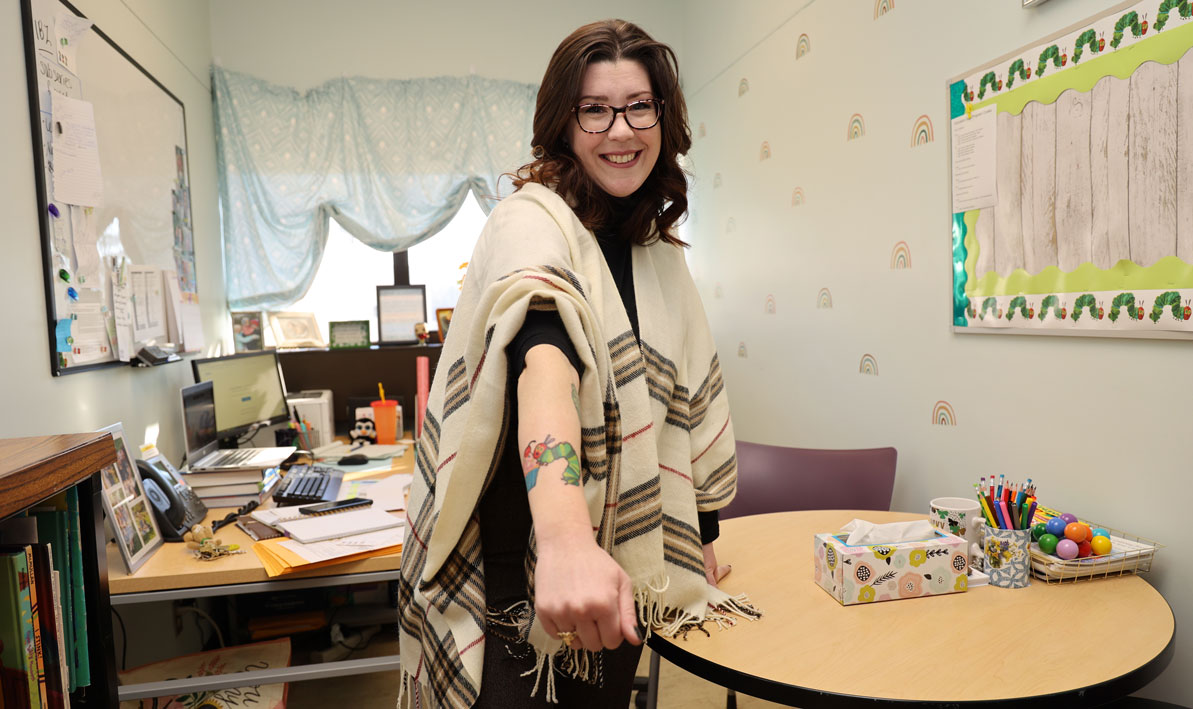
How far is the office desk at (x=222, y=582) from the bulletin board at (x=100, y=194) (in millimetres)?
545

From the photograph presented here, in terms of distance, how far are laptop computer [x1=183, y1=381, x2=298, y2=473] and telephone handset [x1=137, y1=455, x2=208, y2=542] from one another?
0.73ft

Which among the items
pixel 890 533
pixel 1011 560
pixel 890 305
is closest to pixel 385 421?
pixel 890 305

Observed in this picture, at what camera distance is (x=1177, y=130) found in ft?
4.25

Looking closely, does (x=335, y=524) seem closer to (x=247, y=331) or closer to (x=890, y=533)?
(x=890, y=533)

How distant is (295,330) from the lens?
347 cm

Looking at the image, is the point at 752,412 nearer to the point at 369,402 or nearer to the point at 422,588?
the point at 369,402

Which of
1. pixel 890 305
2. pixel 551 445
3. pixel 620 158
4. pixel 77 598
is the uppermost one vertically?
pixel 620 158

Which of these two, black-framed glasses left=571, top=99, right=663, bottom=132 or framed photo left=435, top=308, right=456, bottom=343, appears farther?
framed photo left=435, top=308, right=456, bottom=343

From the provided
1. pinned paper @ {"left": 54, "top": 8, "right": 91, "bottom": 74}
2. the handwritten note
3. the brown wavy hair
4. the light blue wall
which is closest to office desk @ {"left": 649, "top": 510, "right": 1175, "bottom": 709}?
the light blue wall

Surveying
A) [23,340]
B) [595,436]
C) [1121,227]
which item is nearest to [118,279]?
[23,340]

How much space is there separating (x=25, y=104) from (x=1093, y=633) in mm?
2303

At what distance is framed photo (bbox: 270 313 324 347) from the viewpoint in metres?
3.45

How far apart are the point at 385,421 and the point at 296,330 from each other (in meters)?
0.77

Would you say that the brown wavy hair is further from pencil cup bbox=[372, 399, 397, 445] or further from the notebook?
pencil cup bbox=[372, 399, 397, 445]
